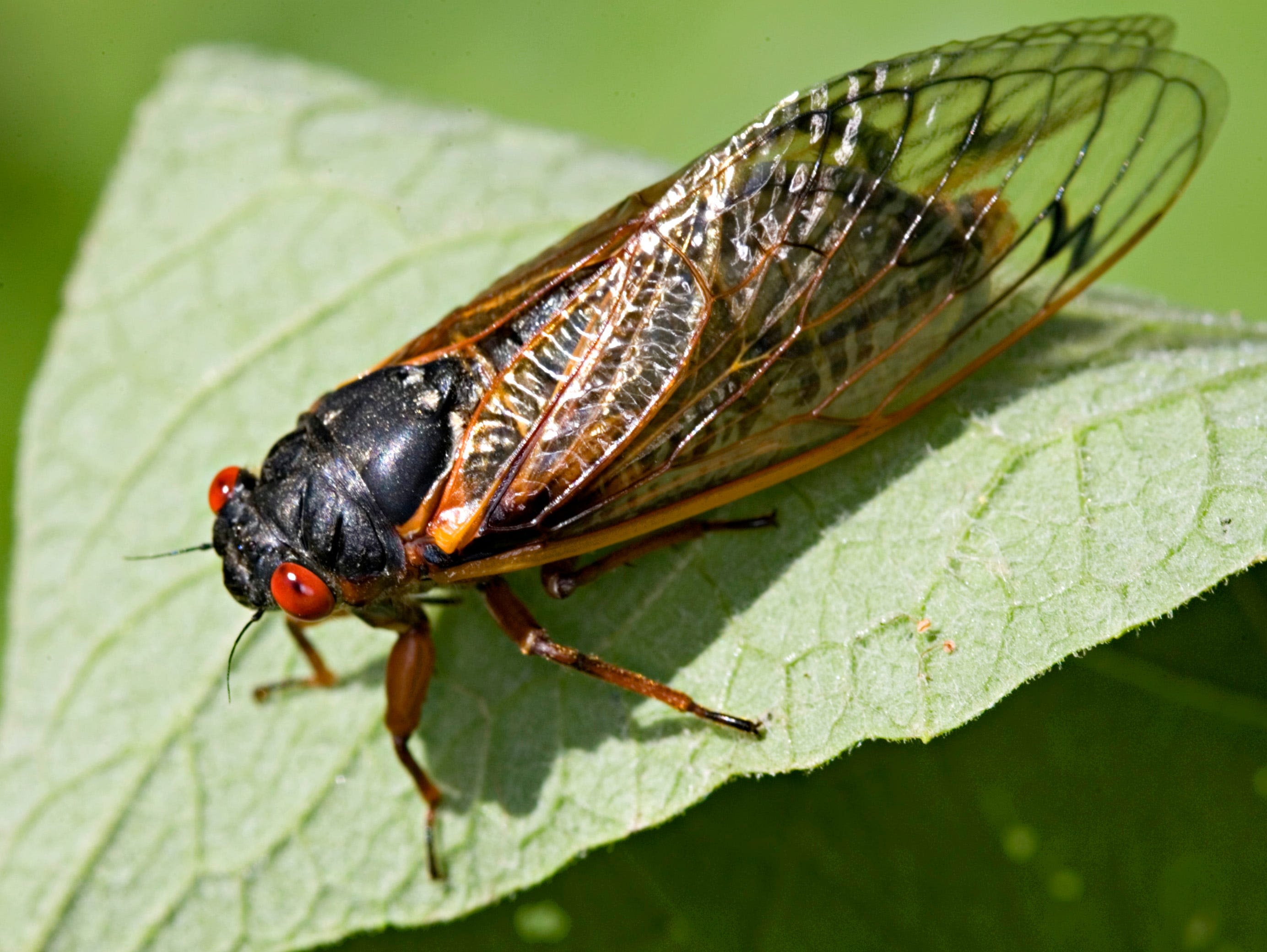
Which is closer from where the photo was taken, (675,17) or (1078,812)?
(1078,812)

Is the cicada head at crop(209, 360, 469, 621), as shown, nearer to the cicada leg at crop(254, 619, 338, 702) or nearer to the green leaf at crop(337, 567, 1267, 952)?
the cicada leg at crop(254, 619, 338, 702)

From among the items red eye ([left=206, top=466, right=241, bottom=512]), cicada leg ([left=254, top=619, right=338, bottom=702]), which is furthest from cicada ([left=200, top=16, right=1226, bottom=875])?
cicada leg ([left=254, top=619, right=338, bottom=702])

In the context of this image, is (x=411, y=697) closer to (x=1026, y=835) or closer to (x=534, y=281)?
(x=534, y=281)

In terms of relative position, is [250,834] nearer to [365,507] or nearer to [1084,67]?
[365,507]

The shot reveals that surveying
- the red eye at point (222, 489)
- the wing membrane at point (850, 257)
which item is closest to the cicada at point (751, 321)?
the wing membrane at point (850, 257)

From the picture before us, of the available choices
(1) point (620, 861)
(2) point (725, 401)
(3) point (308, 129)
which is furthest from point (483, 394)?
(3) point (308, 129)

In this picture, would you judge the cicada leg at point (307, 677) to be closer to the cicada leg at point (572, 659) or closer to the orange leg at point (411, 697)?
the orange leg at point (411, 697)

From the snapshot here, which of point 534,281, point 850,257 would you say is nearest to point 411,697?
point 534,281
